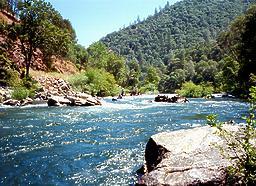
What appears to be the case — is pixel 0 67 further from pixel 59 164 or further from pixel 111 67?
pixel 111 67

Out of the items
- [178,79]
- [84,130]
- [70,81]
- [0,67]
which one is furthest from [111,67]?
[84,130]

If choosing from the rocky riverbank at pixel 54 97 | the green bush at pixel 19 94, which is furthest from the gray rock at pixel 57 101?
the green bush at pixel 19 94

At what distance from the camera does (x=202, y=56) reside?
154m

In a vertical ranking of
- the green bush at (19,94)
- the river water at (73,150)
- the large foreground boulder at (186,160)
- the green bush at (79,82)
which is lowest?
the river water at (73,150)

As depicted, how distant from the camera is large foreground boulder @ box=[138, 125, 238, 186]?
782 cm

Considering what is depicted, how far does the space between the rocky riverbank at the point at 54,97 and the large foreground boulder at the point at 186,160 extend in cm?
3071

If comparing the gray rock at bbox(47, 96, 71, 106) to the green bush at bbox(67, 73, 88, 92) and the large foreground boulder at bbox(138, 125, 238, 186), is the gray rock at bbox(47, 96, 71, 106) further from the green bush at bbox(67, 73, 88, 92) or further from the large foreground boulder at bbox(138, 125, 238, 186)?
the large foreground boulder at bbox(138, 125, 238, 186)

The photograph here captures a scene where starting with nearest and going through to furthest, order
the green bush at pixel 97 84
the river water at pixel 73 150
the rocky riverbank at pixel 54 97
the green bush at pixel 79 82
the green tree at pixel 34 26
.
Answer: the river water at pixel 73 150 < the rocky riverbank at pixel 54 97 < the green tree at pixel 34 26 < the green bush at pixel 79 82 < the green bush at pixel 97 84

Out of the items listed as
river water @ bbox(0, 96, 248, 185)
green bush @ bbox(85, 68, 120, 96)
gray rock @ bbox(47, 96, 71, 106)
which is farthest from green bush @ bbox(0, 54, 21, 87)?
river water @ bbox(0, 96, 248, 185)

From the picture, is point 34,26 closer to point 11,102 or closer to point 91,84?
point 91,84

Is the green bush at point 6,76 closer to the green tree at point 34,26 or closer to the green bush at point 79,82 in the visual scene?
the green tree at point 34,26

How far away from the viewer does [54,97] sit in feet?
133

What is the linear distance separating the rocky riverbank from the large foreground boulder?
30711 millimetres

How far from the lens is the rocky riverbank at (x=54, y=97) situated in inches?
1560
